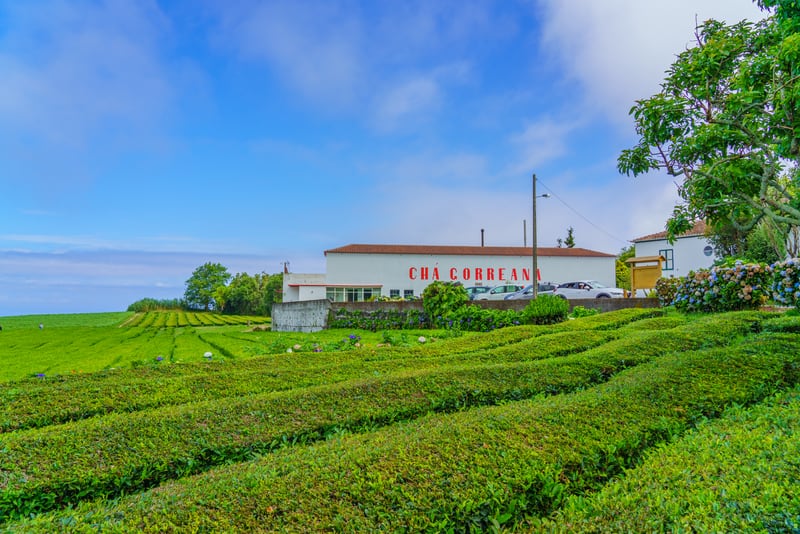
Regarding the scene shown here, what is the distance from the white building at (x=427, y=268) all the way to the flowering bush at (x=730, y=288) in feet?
92.0

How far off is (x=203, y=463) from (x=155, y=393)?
1.73 m

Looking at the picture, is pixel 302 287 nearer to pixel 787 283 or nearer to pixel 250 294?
pixel 250 294

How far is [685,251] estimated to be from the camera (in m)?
31.8

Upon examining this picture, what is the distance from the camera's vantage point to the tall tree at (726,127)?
16.3 feet

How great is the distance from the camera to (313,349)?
7.59m

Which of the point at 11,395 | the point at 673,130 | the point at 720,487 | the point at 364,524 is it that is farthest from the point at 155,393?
the point at 673,130

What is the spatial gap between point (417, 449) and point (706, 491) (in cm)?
150

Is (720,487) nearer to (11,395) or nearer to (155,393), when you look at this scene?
(155,393)

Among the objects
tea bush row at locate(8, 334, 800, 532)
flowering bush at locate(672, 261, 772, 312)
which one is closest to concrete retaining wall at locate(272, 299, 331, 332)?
flowering bush at locate(672, 261, 772, 312)

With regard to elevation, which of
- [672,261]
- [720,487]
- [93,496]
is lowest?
[93,496]

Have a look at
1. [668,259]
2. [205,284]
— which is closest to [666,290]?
[668,259]

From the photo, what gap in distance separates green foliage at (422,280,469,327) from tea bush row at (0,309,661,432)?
203 inches

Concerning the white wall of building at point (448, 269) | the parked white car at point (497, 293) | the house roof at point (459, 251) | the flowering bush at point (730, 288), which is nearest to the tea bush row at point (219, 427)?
the flowering bush at point (730, 288)

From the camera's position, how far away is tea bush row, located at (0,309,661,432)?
3.96 meters
